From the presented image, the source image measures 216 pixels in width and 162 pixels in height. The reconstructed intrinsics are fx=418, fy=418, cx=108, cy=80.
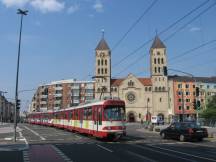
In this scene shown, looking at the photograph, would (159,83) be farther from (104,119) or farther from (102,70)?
(104,119)

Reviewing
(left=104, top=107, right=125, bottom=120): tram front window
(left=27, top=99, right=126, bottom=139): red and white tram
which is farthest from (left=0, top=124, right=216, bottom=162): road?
(left=104, top=107, right=125, bottom=120): tram front window

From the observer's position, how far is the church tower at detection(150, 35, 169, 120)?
139500 mm

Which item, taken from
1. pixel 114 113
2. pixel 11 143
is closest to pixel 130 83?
pixel 114 113

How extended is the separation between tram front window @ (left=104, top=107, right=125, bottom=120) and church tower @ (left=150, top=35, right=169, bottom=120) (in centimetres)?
10881

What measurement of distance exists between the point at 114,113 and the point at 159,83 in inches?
4374

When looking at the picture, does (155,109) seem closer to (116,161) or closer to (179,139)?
(179,139)

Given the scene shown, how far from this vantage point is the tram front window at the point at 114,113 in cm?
3058

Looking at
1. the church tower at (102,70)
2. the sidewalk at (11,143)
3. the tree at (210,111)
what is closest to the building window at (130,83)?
the church tower at (102,70)

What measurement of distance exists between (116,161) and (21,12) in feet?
67.3

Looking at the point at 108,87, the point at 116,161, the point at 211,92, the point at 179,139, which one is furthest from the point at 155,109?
the point at 116,161

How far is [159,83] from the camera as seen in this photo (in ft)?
461

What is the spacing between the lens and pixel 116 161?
17.1 metres

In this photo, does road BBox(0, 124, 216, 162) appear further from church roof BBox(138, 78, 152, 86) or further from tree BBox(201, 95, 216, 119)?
church roof BBox(138, 78, 152, 86)

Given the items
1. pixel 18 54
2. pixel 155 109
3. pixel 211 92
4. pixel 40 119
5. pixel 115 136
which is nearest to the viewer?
pixel 115 136
